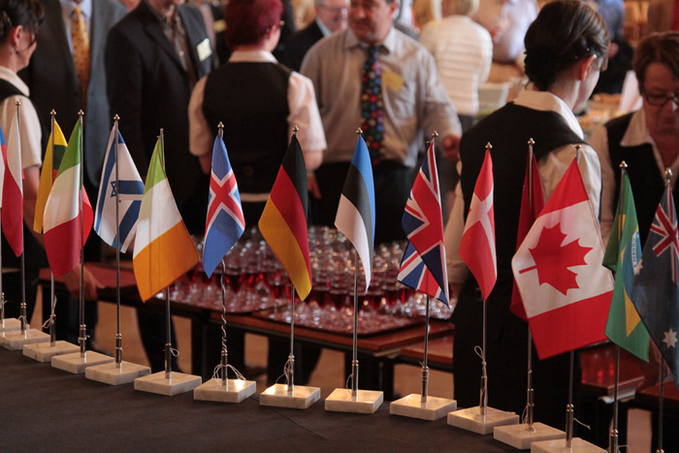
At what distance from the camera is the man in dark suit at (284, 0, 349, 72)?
536 centimetres

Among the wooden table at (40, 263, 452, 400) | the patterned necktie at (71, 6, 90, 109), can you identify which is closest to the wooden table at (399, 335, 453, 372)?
Result: the wooden table at (40, 263, 452, 400)

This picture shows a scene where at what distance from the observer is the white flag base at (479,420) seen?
180cm

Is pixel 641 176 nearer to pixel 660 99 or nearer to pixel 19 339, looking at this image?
pixel 660 99

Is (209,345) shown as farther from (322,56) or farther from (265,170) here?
(322,56)

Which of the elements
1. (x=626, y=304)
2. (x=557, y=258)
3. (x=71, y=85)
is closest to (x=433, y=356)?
(x=557, y=258)

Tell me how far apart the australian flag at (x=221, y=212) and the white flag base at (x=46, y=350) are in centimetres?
50

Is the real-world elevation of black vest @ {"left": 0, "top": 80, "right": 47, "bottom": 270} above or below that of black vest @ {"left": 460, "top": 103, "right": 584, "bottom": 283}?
below

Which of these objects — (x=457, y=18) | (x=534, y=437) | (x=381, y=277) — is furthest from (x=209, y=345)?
(x=457, y=18)

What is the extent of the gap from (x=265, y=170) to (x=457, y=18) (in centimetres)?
220

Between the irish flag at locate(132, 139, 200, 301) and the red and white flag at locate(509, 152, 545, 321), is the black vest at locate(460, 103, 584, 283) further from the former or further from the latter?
the irish flag at locate(132, 139, 200, 301)

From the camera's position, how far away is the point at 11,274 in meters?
3.27

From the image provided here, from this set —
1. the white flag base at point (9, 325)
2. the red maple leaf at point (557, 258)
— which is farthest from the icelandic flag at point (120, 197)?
the red maple leaf at point (557, 258)

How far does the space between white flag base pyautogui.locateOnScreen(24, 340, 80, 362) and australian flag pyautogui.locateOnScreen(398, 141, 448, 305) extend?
876mm

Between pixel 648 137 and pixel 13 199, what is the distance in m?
1.98
